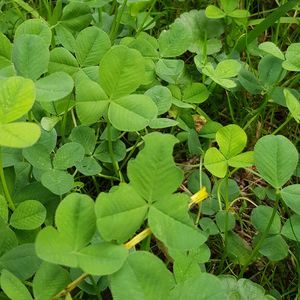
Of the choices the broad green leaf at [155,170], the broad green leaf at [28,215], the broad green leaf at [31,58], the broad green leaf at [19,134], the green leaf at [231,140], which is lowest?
the green leaf at [231,140]

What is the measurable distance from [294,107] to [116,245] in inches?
27.7

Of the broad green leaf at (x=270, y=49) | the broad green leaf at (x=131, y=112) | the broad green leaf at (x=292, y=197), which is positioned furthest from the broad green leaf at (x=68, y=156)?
the broad green leaf at (x=270, y=49)

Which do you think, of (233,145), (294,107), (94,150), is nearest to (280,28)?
(294,107)

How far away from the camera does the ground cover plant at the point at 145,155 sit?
108cm

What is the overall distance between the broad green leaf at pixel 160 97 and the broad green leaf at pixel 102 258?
0.52 meters

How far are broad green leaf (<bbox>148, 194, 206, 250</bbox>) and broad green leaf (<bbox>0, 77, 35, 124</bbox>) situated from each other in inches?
11.6

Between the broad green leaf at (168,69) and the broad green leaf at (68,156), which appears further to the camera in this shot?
the broad green leaf at (168,69)

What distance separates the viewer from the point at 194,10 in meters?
2.01

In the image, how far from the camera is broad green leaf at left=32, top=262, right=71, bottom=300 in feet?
3.61

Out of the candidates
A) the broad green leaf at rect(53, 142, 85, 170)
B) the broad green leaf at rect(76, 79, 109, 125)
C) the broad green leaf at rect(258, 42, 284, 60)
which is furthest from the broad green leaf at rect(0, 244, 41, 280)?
the broad green leaf at rect(258, 42, 284, 60)

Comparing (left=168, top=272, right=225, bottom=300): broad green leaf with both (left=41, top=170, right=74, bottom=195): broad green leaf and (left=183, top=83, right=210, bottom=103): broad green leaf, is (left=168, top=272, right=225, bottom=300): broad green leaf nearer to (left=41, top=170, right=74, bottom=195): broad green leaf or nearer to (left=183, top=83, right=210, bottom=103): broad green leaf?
(left=41, top=170, right=74, bottom=195): broad green leaf

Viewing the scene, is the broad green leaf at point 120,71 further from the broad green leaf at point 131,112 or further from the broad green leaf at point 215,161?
the broad green leaf at point 215,161

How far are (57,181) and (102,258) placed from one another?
31 centimetres

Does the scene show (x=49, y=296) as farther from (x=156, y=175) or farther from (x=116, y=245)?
(x=156, y=175)
